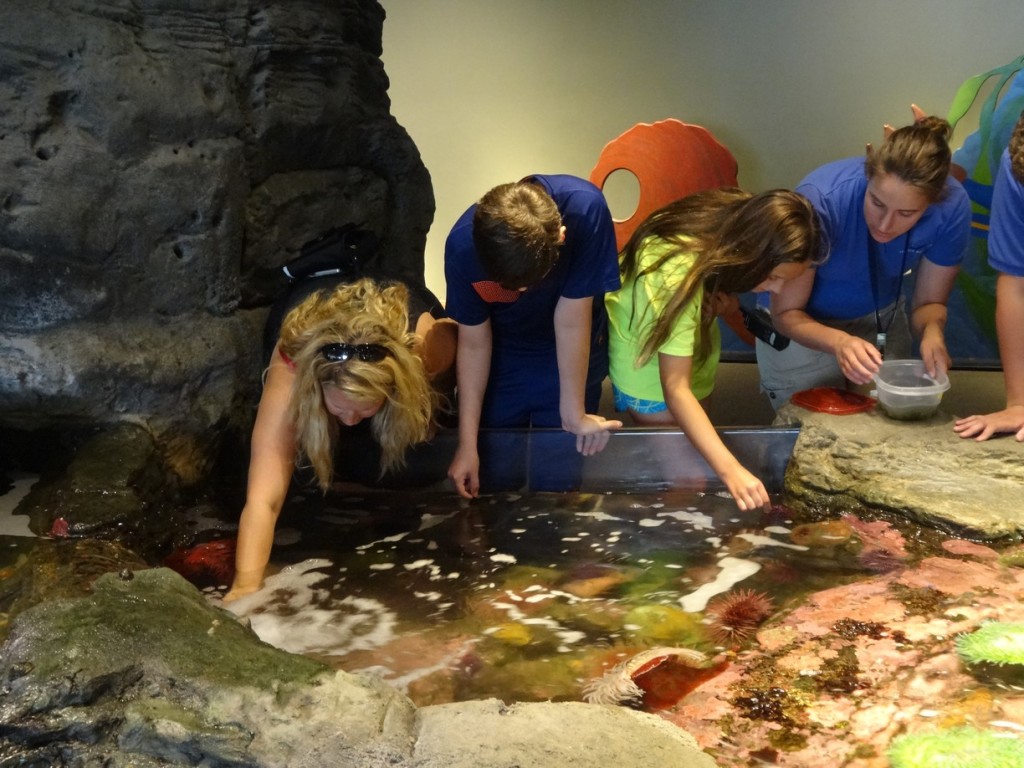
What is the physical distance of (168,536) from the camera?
10.6 ft

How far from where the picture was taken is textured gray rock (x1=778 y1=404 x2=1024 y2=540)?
2973 mm

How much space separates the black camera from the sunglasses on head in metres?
1.62

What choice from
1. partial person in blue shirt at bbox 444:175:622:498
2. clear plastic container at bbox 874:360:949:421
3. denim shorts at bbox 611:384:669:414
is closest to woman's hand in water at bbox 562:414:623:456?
partial person in blue shirt at bbox 444:175:622:498

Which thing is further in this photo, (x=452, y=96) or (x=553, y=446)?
(x=452, y=96)

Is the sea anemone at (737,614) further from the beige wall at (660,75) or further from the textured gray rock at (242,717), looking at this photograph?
the beige wall at (660,75)

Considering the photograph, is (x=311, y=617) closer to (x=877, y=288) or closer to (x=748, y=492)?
(x=748, y=492)

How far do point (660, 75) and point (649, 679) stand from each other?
422 centimetres

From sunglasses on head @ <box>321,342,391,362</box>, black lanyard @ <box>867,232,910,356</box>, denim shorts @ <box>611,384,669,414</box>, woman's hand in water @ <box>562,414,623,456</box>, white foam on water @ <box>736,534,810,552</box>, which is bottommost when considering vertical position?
white foam on water @ <box>736,534,810,552</box>

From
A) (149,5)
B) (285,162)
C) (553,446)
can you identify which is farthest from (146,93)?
(553,446)

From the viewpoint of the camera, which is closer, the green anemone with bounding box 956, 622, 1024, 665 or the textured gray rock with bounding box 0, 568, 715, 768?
the textured gray rock with bounding box 0, 568, 715, 768

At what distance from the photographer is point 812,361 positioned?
3.86m

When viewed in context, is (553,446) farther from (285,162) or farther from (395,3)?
(395,3)

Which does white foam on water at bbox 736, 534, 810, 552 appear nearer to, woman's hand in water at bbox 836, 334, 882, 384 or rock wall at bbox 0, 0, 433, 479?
woman's hand in water at bbox 836, 334, 882, 384

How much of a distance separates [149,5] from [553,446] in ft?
7.79
